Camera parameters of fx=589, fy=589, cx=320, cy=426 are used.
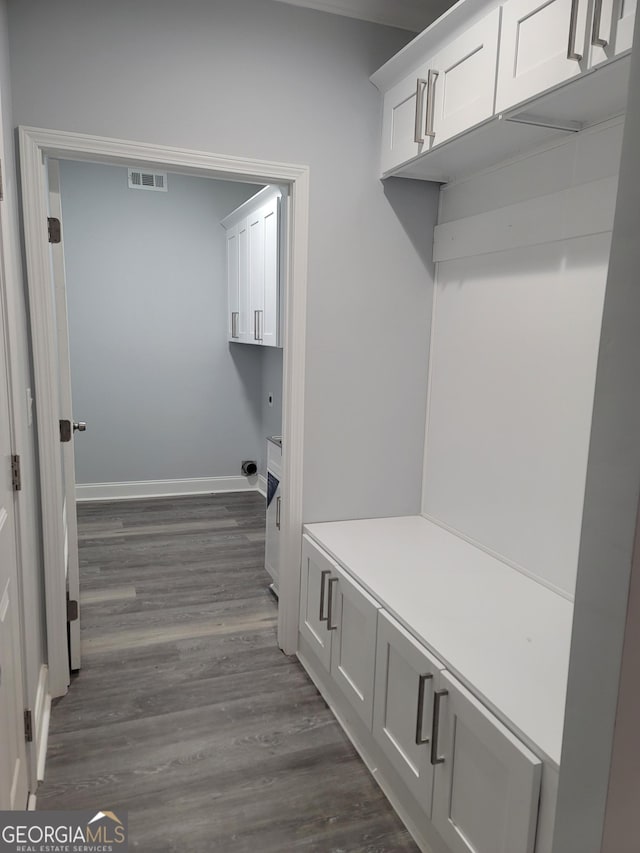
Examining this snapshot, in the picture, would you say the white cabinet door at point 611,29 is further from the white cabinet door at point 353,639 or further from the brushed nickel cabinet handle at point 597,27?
the white cabinet door at point 353,639

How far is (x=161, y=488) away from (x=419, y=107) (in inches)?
156

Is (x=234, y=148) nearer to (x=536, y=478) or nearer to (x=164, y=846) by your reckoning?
(x=536, y=478)

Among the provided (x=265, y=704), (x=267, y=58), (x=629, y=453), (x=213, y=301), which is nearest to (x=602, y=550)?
(x=629, y=453)

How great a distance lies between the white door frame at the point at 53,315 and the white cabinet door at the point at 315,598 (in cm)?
8

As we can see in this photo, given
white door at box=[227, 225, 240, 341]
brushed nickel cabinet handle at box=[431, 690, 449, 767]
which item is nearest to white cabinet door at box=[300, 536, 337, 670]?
brushed nickel cabinet handle at box=[431, 690, 449, 767]

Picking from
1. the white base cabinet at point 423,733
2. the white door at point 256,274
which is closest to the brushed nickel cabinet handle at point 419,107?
the white base cabinet at point 423,733

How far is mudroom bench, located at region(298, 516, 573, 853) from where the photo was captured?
52.6 inches

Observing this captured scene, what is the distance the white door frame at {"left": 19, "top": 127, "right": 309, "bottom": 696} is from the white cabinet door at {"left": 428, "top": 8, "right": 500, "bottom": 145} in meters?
0.62

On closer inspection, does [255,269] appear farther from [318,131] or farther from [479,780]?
[479,780]

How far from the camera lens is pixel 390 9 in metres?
2.39

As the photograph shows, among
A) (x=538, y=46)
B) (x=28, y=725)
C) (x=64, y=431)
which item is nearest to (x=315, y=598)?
(x=28, y=725)

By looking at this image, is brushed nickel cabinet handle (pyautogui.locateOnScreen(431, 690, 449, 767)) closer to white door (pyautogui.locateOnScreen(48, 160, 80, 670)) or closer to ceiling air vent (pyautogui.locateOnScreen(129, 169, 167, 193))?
white door (pyautogui.locateOnScreen(48, 160, 80, 670))

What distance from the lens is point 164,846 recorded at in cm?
171

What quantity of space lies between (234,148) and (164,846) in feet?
7.88
